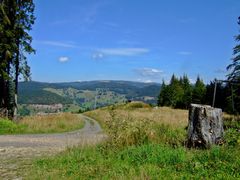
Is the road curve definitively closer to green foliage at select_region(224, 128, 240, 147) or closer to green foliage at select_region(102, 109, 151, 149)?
green foliage at select_region(102, 109, 151, 149)

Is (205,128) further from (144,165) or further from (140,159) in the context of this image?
(144,165)

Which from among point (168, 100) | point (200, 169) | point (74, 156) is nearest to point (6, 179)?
point (74, 156)

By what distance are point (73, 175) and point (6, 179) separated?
1515 millimetres

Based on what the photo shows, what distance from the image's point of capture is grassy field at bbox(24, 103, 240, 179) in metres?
7.23

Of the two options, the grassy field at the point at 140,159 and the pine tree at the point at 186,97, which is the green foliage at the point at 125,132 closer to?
the grassy field at the point at 140,159

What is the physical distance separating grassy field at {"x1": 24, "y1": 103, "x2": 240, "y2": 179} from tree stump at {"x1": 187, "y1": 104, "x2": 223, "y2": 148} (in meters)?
0.35

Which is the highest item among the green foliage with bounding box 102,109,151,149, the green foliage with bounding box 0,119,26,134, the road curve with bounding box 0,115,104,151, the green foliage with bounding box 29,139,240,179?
the green foliage with bounding box 102,109,151,149

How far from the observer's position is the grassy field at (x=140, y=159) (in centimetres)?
723

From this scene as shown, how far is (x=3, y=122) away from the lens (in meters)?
23.7

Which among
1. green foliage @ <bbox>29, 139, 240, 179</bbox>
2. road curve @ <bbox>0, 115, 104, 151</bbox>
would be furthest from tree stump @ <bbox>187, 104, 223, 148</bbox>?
road curve @ <bbox>0, 115, 104, 151</bbox>

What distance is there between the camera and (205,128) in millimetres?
9938

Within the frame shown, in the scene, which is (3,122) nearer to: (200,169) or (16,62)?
(16,62)

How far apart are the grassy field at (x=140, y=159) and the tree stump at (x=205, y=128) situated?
13.6 inches

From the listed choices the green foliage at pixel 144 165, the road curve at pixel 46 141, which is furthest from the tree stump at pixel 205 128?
the road curve at pixel 46 141
